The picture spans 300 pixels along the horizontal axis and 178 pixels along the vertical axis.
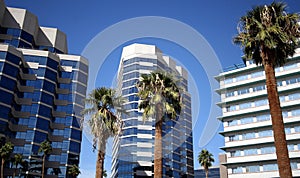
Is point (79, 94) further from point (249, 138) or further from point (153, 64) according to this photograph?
point (249, 138)

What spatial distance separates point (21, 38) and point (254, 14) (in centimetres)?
8309

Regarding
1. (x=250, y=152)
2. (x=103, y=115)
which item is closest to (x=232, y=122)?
(x=250, y=152)

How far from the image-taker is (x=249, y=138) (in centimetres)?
5972

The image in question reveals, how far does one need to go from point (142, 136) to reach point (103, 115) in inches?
3352

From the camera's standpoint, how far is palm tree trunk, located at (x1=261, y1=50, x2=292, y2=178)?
17.6 metres

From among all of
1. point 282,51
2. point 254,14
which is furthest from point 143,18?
point 282,51

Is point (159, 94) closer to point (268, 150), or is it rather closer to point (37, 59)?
point (268, 150)

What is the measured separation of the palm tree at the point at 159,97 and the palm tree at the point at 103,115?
4.22 meters

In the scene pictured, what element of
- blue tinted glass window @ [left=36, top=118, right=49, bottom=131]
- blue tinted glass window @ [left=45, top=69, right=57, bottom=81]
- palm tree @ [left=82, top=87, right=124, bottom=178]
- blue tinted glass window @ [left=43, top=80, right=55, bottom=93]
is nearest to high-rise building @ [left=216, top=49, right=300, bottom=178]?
palm tree @ [left=82, top=87, right=124, bottom=178]

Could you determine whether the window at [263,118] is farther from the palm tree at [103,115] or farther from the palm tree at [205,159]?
the palm tree at [103,115]

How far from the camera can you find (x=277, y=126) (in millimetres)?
18797

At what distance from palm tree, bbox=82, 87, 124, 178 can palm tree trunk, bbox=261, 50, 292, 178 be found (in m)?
14.7

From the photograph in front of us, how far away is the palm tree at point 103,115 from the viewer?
28.2m

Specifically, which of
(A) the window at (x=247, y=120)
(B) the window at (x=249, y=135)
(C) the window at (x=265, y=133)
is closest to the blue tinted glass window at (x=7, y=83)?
(A) the window at (x=247, y=120)
